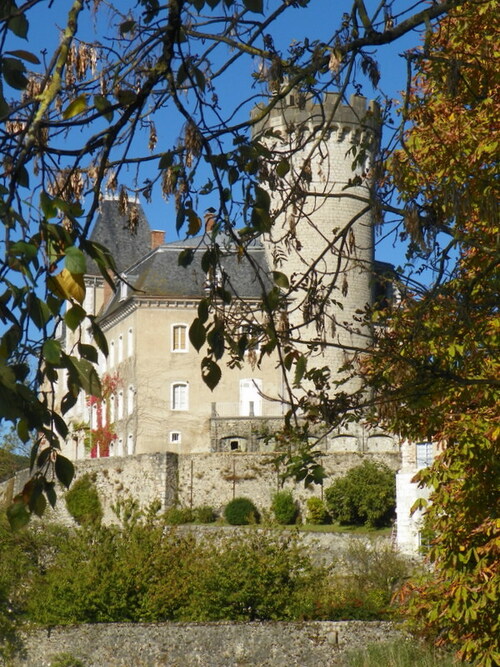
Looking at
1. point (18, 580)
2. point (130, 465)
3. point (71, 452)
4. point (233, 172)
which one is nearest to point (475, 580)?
point (233, 172)

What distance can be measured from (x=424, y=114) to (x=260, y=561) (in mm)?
16531

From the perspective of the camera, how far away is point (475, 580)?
30.2ft

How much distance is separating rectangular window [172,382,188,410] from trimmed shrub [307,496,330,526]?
843 cm

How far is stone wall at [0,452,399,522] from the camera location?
34844 mm

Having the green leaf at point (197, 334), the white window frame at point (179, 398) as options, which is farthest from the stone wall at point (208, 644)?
the white window frame at point (179, 398)

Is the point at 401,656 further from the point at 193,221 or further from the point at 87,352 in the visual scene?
the point at 87,352

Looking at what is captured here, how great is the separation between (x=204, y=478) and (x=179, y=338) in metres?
7.63

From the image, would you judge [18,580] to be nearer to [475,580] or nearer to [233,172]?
[475,580]

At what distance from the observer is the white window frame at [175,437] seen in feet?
134

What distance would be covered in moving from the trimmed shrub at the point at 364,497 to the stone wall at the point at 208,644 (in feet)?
35.2

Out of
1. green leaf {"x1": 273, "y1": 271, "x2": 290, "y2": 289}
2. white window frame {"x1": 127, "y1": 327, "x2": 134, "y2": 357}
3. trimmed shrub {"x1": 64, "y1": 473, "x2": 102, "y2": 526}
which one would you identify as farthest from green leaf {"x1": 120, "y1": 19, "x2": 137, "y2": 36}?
white window frame {"x1": 127, "y1": 327, "x2": 134, "y2": 357}

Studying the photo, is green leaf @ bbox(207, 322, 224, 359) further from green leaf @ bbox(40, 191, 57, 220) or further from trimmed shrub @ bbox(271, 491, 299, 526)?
trimmed shrub @ bbox(271, 491, 299, 526)

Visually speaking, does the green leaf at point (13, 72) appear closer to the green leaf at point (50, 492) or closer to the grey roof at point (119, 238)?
the green leaf at point (50, 492)

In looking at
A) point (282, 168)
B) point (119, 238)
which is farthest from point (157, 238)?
point (282, 168)
